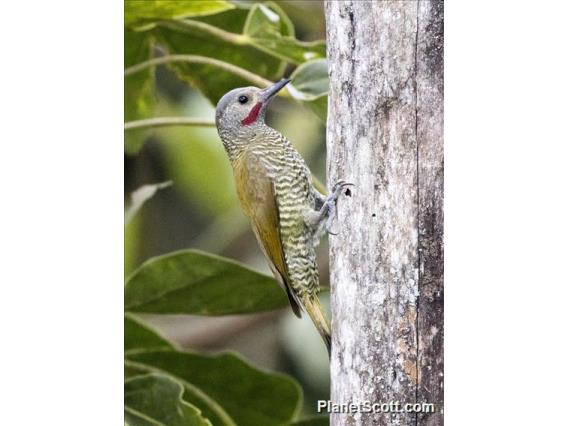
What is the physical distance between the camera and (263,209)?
2.96m

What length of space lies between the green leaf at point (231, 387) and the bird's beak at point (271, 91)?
2.39 ft

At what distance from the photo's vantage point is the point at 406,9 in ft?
8.43

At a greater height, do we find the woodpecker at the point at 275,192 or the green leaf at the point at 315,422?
the woodpecker at the point at 275,192

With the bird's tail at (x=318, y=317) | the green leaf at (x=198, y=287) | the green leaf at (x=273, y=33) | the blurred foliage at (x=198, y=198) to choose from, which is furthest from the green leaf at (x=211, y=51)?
the bird's tail at (x=318, y=317)

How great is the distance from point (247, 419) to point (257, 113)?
85cm

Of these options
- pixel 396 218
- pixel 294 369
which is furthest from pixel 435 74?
pixel 294 369

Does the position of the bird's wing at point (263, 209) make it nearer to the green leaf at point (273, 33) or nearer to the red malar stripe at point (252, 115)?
the red malar stripe at point (252, 115)

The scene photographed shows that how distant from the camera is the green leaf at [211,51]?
3127 mm

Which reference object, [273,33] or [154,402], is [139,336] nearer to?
[154,402]

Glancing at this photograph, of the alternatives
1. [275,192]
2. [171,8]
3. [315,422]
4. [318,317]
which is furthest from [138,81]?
[315,422]

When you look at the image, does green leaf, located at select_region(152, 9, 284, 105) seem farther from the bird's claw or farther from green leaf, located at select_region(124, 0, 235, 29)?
the bird's claw

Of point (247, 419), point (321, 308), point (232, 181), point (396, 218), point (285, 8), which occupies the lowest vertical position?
point (247, 419)

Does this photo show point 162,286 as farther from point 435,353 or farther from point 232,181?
point 435,353

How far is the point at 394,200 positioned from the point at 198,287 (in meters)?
0.69
